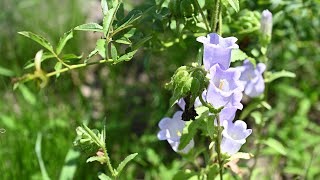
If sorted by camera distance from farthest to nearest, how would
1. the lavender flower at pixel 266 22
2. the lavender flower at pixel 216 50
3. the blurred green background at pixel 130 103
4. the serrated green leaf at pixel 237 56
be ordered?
the blurred green background at pixel 130 103 < the lavender flower at pixel 266 22 < the serrated green leaf at pixel 237 56 < the lavender flower at pixel 216 50

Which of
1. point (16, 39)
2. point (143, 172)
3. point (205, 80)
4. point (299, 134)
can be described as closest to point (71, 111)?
point (143, 172)

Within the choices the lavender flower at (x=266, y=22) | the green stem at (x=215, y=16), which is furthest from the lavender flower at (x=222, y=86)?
the lavender flower at (x=266, y=22)

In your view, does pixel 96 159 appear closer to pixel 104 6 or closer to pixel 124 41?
pixel 124 41

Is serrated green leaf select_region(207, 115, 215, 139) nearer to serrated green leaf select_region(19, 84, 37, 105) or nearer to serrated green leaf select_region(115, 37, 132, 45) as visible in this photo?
serrated green leaf select_region(115, 37, 132, 45)

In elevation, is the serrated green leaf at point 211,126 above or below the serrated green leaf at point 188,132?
above

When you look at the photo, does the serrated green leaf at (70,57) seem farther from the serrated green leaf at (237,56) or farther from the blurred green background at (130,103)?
the blurred green background at (130,103)

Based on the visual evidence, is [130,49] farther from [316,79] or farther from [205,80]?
[316,79]

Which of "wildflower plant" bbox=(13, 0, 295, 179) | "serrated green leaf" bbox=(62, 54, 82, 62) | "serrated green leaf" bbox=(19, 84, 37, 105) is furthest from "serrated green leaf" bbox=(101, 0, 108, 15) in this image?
"serrated green leaf" bbox=(19, 84, 37, 105)
